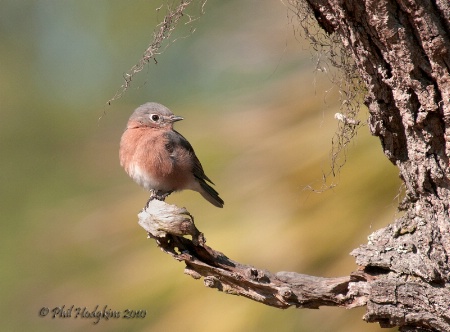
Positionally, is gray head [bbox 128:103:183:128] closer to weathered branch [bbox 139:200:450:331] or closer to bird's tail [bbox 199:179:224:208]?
bird's tail [bbox 199:179:224:208]

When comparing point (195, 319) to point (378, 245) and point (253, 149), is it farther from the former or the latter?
point (378, 245)

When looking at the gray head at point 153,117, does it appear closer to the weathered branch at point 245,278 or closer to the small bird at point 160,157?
the small bird at point 160,157

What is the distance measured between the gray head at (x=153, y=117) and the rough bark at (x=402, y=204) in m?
2.65

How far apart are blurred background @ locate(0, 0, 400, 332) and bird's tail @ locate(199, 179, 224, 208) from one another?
97 millimetres

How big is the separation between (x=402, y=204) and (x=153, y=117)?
322 centimetres

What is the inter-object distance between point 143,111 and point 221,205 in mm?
1166

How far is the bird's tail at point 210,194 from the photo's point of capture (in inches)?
240

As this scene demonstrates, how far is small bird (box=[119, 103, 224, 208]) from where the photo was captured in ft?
20.0

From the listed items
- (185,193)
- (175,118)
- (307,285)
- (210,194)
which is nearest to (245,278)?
(307,285)

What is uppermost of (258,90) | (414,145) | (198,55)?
(198,55)

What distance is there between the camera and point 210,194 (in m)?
6.23

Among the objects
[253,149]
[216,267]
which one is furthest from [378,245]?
[253,149]

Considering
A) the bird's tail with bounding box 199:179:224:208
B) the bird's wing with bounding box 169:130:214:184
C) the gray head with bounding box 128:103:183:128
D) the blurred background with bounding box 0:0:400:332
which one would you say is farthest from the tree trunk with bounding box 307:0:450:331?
the gray head with bounding box 128:103:183:128

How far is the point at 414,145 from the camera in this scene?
11.2 ft
